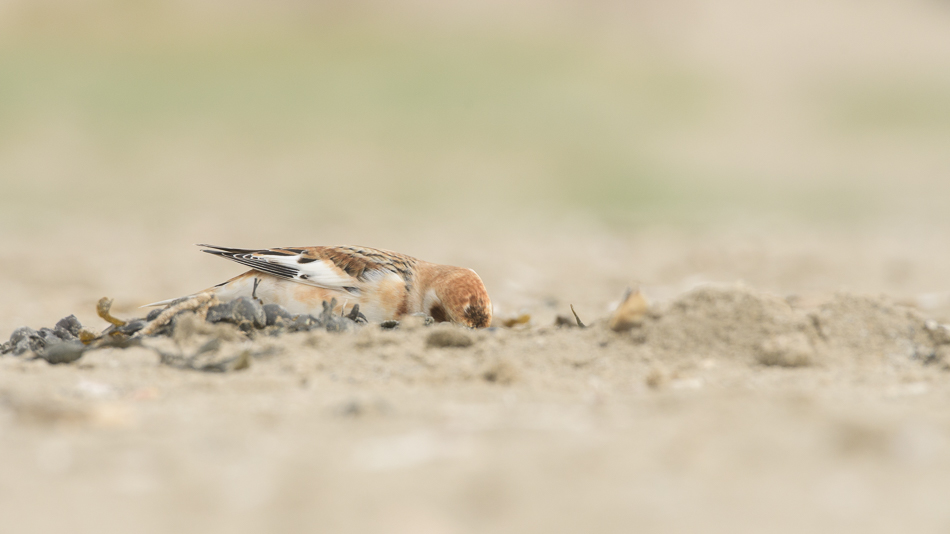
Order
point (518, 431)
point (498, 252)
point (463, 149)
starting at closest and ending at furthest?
point (518, 431), point (498, 252), point (463, 149)

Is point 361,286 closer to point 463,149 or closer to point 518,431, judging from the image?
point 518,431

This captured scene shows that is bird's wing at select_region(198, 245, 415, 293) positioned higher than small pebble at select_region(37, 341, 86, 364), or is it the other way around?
bird's wing at select_region(198, 245, 415, 293)

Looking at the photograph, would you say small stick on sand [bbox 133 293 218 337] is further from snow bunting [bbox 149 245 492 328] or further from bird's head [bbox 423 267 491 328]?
bird's head [bbox 423 267 491 328]

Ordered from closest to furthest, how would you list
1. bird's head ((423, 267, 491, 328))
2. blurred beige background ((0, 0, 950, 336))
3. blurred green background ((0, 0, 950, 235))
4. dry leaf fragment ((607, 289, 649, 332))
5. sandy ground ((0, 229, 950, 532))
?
sandy ground ((0, 229, 950, 532)) → dry leaf fragment ((607, 289, 649, 332)) → bird's head ((423, 267, 491, 328)) → blurred beige background ((0, 0, 950, 336)) → blurred green background ((0, 0, 950, 235))

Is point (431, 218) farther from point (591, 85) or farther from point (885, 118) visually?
point (885, 118)

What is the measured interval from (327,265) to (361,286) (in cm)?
24

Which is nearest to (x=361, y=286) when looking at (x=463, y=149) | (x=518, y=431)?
(x=518, y=431)

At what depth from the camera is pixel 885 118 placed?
830 inches

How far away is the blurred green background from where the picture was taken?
13359 millimetres

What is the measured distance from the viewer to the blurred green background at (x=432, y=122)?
13.4m

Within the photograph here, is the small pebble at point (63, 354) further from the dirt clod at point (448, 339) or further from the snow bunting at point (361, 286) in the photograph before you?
the dirt clod at point (448, 339)

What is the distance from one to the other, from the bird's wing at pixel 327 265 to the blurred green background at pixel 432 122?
6.58 metres

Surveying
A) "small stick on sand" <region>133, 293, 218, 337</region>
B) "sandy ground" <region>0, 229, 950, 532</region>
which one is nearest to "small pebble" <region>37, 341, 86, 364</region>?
"sandy ground" <region>0, 229, 950, 532</region>

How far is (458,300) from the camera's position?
4.18m
